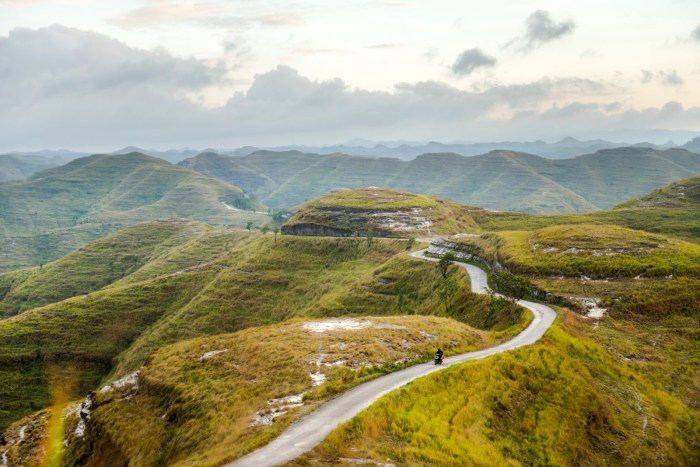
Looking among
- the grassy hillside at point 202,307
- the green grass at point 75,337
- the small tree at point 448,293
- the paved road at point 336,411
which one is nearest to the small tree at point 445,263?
the grassy hillside at point 202,307

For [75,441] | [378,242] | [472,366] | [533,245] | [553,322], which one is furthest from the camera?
[378,242]

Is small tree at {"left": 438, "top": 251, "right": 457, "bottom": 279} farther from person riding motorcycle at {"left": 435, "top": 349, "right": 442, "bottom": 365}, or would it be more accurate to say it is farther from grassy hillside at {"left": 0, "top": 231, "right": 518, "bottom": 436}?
person riding motorcycle at {"left": 435, "top": 349, "right": 442, "bottom": 365}

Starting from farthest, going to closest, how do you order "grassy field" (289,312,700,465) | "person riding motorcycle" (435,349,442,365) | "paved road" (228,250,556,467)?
"person riding motorcycle" (435,349,442,365)
"grassy field" (289,312,700,465)
"paved road" (228,250,556,467)

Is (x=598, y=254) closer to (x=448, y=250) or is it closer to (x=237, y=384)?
(x=448, y=250)

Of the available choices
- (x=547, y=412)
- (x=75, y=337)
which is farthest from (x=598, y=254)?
(x=75, y=337)

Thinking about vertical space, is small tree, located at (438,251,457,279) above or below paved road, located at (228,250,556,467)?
below

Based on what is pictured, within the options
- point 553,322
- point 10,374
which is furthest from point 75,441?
point 10,374

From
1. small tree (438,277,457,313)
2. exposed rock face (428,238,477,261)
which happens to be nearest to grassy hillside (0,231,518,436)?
small tree (438,277,457,313)

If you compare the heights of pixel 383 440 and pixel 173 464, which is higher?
pixel 383 440

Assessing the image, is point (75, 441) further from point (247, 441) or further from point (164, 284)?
point (164, 284)
